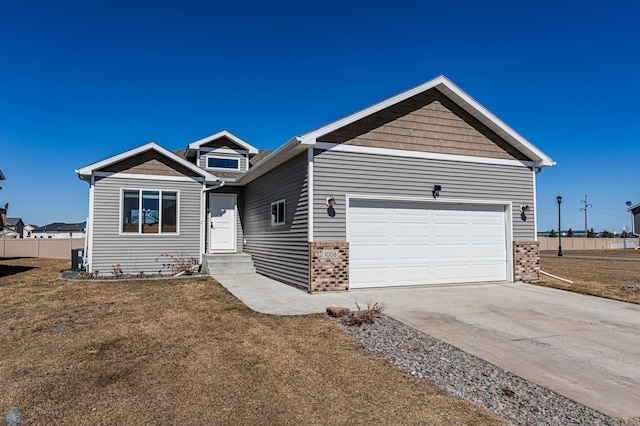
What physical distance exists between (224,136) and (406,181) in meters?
8.84

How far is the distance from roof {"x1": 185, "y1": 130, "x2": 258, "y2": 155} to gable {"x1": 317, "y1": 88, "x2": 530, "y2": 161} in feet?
25.2

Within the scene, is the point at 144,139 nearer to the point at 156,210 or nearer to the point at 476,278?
the point at 156,210

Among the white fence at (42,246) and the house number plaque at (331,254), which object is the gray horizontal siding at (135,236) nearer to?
the house number plaque at (331,254)

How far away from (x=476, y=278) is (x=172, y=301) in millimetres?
7856

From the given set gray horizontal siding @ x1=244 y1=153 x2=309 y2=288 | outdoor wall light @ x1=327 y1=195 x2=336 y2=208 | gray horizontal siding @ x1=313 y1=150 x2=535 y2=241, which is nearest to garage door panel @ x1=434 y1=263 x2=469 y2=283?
gray horizontal siding @ x1=313 y1=150 x2=535 y2=241

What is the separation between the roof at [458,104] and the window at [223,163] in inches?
182

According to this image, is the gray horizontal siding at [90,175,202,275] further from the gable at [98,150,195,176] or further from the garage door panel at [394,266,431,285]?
the garage door panel at [394,266,431,285]

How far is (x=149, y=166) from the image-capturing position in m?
12.7

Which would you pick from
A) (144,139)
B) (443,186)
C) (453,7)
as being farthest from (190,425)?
(453,7)

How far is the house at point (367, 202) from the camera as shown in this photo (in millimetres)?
9250

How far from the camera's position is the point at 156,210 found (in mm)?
12773

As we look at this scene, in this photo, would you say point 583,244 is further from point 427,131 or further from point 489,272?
point 427,131

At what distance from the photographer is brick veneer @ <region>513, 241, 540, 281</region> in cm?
1091

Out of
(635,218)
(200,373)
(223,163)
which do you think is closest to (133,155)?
(223,163)
